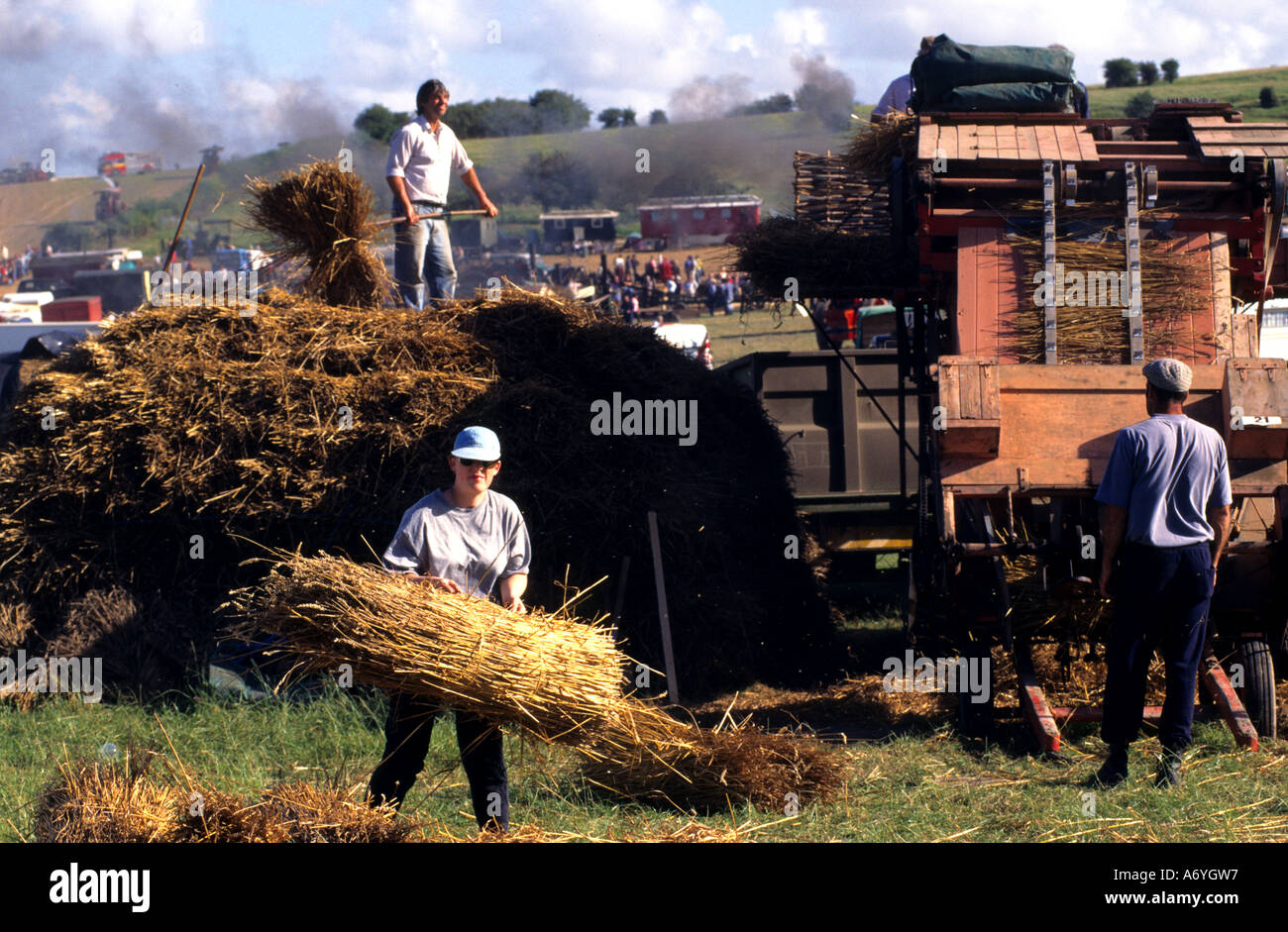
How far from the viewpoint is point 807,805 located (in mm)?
6215

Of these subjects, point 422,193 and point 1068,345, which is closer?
point 1068,345

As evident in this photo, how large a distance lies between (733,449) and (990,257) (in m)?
2.61

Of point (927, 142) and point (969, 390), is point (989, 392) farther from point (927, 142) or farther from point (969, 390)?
point (927, 142)

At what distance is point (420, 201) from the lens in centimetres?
1081

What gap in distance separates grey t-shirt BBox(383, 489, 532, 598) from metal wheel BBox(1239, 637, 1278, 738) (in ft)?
13.9

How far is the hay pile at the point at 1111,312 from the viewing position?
306 inches

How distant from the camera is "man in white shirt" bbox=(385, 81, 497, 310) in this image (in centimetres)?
1059

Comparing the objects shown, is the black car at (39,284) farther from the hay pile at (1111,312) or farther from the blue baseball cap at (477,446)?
the blue baseball cap at (477,446)

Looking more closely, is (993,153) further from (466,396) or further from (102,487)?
(102,487)

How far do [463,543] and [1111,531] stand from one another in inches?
121

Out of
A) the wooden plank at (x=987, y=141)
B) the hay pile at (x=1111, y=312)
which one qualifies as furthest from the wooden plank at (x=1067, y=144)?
the hay pile at (x=1111, y=312)

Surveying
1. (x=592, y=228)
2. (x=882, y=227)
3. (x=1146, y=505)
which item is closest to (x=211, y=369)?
(x=882, y=227)
